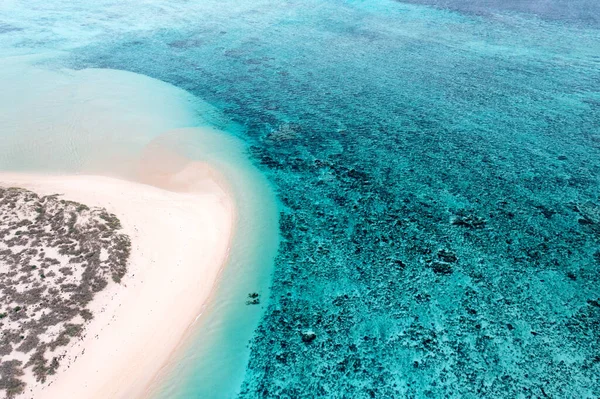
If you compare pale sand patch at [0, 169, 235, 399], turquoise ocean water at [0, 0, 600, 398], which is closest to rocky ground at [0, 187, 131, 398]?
pale sand patch at [0, 169, 235, 399]

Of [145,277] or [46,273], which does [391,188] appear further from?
[46,273]

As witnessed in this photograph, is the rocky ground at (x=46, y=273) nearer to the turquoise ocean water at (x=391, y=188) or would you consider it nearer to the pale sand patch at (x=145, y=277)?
the pale sand patch at (x=145, y=277)

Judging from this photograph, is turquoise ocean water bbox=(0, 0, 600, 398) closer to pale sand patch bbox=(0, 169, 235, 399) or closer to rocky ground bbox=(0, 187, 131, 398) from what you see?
pale sand patch bbox=(0, 169, 235, 399)

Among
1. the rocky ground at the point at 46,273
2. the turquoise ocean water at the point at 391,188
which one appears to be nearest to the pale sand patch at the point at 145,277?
the rocky ground at the point at 46,273

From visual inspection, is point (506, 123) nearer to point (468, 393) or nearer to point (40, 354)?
point (468, 393)

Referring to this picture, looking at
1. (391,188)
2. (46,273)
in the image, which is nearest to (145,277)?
(46,273)

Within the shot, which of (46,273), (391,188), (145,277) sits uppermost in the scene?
(391,188)
